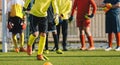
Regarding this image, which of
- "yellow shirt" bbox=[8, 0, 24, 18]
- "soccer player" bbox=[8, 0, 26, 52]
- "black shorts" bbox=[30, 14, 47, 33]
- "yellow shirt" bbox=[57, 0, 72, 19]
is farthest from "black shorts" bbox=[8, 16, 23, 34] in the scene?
"black shorts" bbox=[30, 14, 47, 33]

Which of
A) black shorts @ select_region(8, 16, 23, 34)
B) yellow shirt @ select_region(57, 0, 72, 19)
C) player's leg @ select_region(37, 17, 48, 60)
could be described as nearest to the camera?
player's leg @ select_region(37, 17, 48, 60)

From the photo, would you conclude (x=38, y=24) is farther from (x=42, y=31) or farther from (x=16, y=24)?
(x=16, y=24)

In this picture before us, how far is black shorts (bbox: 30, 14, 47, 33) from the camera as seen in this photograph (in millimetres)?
10750

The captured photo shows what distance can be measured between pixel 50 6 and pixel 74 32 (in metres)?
7.05

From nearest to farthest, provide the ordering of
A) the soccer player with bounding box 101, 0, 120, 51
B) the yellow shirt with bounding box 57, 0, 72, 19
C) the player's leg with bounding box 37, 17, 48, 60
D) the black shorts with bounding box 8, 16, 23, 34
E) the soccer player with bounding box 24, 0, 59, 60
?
the player's leg with bounding box 37, 17, 48, 60 < the soccer player with bounding box 24, 0, 59, 60 < the yellow shirt with bounding box 57, 0, 72, 19 < the black shorts with bounding box 8, 16, 23, 34 < the soccer player with bounding box 101, 0, 120, 51

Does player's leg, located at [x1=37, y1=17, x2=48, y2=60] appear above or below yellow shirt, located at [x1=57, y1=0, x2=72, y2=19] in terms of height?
below

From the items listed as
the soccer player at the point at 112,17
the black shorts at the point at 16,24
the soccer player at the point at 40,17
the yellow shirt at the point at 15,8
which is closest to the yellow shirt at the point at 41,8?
the soccer player at the point at 40,17

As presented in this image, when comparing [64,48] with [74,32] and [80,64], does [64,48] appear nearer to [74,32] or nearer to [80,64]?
[80,64]

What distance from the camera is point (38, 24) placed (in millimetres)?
10852

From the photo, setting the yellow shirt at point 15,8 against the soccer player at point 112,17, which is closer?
the yellow shirt at point 15,8

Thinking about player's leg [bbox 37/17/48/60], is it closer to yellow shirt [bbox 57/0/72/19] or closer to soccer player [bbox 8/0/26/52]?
yellow shirt [bbox 57/0/72/19]

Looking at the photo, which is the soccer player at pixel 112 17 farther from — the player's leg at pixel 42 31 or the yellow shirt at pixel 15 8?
the player's leg at pixel 42 31

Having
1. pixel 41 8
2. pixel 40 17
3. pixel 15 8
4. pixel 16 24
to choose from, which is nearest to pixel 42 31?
pixel 40 17

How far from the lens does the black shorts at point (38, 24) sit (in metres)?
10.8
